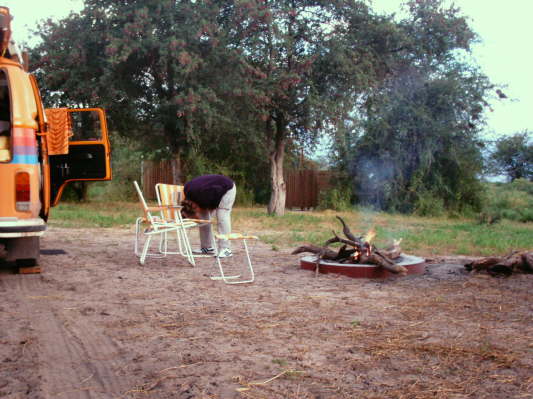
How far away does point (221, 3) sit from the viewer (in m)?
17.0

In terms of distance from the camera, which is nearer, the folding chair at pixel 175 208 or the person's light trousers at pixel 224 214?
the folding chair at pixel 175 208

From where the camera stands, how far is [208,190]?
7484mm

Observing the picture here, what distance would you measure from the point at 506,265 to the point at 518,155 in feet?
94.8

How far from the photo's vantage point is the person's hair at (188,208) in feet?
25.1

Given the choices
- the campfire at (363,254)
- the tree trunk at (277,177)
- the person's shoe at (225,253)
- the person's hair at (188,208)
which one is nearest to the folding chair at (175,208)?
the person's hair at (188,208)

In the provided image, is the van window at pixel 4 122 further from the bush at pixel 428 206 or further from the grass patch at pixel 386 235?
the bush at pixel 428 206

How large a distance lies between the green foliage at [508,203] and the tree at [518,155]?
9715 millimetres

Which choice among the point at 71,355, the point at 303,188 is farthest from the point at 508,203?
the point at 71,355

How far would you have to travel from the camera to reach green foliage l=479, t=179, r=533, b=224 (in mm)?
17291

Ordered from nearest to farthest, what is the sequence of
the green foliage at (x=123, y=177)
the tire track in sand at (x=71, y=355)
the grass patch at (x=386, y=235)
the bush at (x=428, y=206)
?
the tire track in sand at (x=71, y=355), the grass patch at (x=386, y=235), the bush at (x=428, y=206), the green foliage at (x=123, y=177)

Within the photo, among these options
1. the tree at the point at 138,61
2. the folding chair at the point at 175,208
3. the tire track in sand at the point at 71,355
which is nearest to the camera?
the tire track in sand at the point at 71,355

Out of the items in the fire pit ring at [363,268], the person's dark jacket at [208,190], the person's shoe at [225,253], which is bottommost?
the fire pit ring at [363,268]

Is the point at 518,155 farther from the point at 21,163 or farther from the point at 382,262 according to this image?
the point at 21,163

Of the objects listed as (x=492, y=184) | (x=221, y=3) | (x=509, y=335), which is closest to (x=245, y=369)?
(x=509, y=335)
